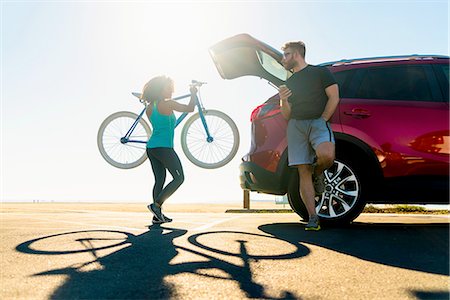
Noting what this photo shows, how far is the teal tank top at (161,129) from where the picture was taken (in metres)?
5.62

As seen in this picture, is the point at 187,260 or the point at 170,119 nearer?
the point at 187,260

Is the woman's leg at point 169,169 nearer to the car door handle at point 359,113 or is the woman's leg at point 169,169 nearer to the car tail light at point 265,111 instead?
the car tail light at point 265,111

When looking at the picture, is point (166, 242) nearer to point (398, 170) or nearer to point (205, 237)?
point (205, 237)

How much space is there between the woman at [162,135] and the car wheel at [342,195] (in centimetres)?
182

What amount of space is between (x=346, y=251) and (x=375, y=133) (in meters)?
1.75

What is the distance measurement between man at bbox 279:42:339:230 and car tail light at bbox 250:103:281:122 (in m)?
0.41

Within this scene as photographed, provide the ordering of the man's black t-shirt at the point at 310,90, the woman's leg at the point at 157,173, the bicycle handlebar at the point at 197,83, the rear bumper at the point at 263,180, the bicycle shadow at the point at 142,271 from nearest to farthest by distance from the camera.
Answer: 1. the bicycle shadow at the point at 142,271
2. the man's black t-shirt at the point at 310,90
3. the rear bumper at the point at 263,180
4. the woman's leg at the point at 157,173
5. the bicycle handlebar at the point at 197,83

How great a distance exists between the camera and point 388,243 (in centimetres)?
364

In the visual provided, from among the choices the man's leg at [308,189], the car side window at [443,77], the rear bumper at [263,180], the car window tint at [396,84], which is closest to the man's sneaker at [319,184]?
the man's leg at [308,189]

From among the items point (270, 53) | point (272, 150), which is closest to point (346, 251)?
point (272, 150)

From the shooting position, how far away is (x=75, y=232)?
443cm

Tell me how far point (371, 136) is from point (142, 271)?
297 cm

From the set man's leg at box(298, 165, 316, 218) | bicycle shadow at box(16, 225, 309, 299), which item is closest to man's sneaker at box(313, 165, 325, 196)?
man's leg at box(298, 165, 316, 218)

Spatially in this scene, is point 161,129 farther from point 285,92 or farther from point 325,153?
point 325,153
